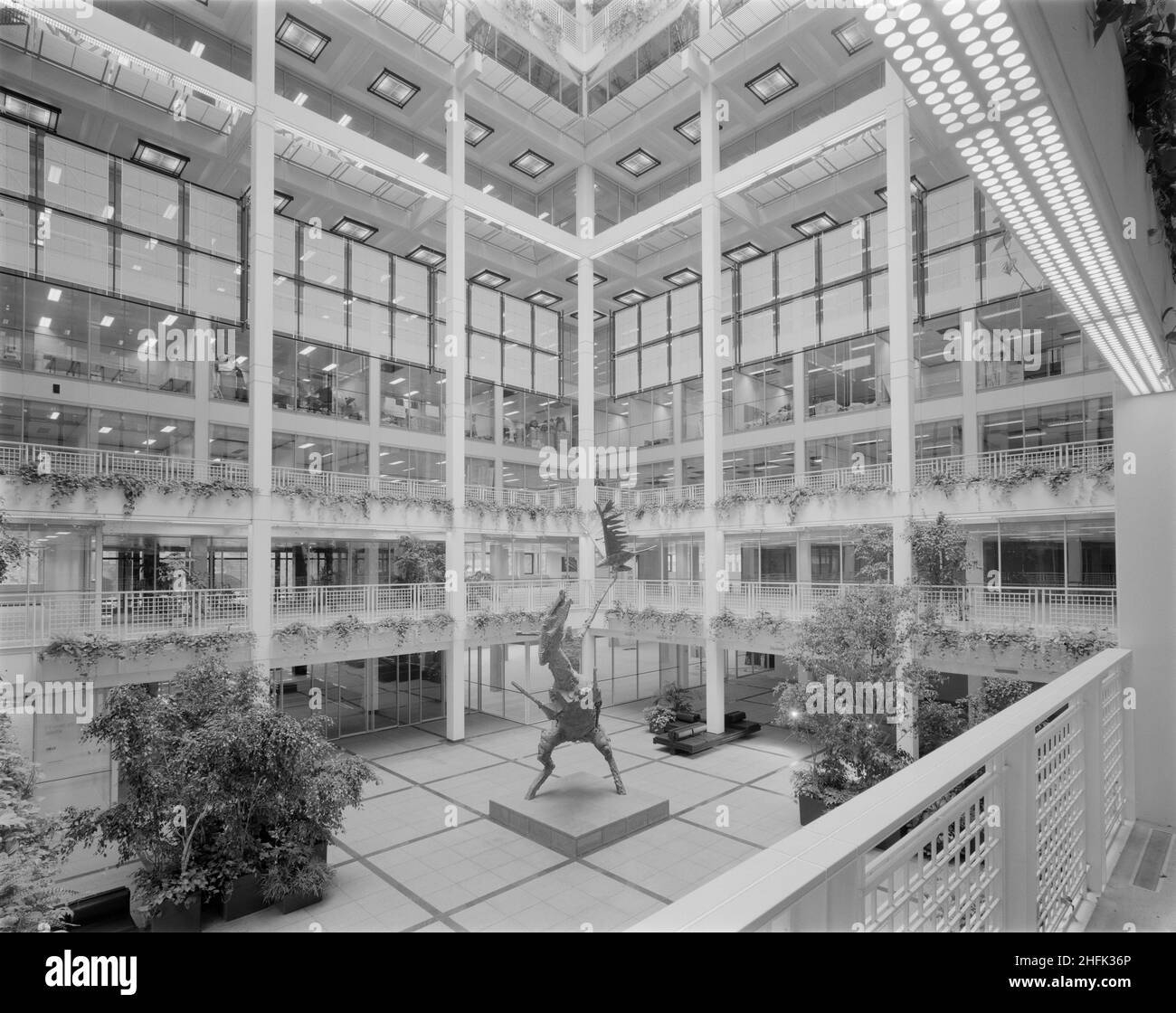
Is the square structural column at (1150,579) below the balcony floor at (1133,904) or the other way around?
the other way around

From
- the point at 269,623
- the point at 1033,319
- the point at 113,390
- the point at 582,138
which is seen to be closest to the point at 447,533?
the point at 269,623

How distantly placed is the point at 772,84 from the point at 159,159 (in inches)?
711

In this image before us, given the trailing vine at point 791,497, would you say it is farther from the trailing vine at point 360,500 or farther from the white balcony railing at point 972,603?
the trailing vine at point 360,500

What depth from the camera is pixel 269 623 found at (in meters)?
16.1

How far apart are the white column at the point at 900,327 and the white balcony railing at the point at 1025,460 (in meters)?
0.77

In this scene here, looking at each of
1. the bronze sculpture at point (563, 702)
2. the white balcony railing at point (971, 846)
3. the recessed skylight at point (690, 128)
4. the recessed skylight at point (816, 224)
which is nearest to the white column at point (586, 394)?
the recessed skylight at point (690, 128)

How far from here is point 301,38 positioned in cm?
1905

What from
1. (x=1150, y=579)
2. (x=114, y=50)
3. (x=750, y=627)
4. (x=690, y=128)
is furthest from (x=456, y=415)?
(x=1150, y=579)

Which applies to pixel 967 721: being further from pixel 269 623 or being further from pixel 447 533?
pixel 269 623

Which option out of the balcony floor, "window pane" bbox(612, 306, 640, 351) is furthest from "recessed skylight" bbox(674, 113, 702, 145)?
the balcony floor

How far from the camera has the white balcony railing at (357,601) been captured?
16891mm

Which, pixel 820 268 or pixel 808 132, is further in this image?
pixel 820 268
